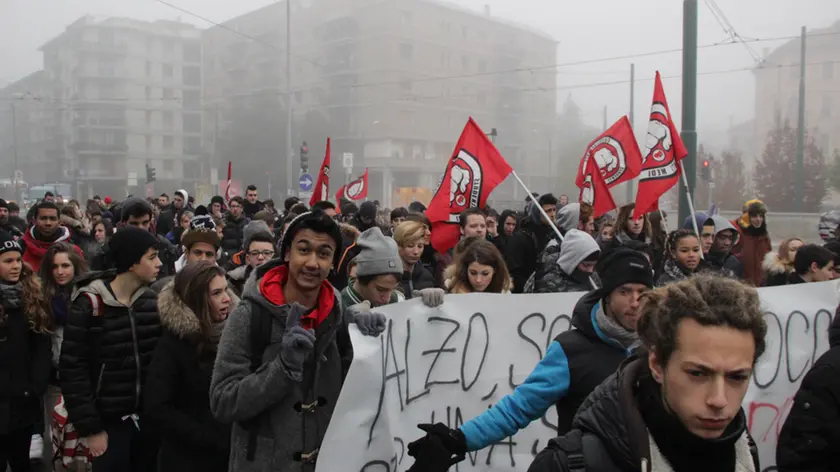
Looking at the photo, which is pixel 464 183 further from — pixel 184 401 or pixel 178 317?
pixel 184 401

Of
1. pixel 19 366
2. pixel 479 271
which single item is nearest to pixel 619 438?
pixel 479 271

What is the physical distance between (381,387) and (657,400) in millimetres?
1531

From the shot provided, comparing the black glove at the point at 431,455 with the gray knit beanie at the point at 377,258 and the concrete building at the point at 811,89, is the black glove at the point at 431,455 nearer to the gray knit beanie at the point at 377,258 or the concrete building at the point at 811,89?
the gray knit beanie at the point at 377,258

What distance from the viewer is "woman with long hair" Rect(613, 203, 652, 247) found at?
23.5 feet

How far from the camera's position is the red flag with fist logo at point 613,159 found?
755 centimetres

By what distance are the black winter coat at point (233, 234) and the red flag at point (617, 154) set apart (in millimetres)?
4995

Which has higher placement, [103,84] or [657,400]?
[103,84]

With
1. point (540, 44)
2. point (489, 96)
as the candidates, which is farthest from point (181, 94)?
point (540, 44)

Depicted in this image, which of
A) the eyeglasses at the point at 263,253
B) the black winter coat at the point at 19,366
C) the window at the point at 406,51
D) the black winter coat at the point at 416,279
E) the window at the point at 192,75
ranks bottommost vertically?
the black winter coat at the point at 19,366

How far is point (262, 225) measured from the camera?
5.68m

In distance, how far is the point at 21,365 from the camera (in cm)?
416

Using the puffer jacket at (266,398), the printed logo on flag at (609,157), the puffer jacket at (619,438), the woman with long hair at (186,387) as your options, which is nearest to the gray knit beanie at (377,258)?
the woman with long hair at (186,387)

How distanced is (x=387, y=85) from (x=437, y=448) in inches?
2804

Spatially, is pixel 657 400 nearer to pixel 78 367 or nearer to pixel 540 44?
pixel 78 367
